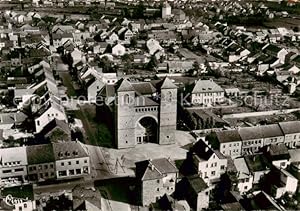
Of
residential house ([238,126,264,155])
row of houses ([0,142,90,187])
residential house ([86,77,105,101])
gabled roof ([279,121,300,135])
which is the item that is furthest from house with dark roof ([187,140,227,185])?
residential house ([86,77,105,101])

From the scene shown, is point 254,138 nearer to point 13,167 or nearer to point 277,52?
point 13,167

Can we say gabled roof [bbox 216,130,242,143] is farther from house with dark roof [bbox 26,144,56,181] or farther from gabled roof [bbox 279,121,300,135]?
house with dark roof [bbox 26,144,56,181]

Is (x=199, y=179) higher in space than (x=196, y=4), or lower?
lower

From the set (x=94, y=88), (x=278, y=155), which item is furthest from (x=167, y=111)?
(x=94, y=88)

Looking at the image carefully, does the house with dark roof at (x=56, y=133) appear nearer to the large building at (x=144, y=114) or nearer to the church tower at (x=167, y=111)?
the large building at (x=144, y=114)

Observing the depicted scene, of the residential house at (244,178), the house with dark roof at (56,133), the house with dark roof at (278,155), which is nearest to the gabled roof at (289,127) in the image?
the house with dark roof at (278,155)

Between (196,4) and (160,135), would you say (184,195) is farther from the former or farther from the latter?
(196,4)

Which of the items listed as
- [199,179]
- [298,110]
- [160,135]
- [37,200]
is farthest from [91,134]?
[298,110]
